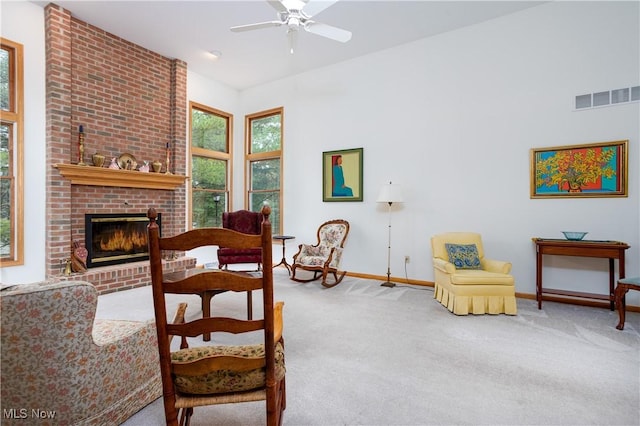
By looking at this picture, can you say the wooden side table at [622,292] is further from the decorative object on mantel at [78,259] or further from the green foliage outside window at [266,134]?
the decorative object on mantel at [78,259]

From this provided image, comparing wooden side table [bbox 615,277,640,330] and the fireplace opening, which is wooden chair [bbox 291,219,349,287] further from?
wooden side table [bbox 615,277,640,330]

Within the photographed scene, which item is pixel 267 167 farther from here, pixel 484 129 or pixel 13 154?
pixel 484 129

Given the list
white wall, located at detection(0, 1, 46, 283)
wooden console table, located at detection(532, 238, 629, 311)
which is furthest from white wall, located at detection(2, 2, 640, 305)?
wooden console table, located at detection(532, 238, 629, 311)

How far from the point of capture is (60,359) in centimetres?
130

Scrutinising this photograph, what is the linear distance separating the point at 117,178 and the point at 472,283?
189 inches

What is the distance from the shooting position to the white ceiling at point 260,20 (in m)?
3.86

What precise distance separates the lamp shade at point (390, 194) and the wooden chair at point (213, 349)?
3514 millimetres

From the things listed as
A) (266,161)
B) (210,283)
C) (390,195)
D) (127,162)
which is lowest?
(210,283)

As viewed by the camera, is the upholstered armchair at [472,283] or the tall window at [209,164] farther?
the tall window at [209,164]

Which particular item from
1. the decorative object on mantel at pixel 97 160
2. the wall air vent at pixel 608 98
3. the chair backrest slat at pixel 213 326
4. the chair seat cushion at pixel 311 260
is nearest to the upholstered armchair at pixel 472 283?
the chair seat cushion at pixel 311 260

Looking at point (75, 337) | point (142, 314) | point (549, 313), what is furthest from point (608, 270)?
point (142, 314)

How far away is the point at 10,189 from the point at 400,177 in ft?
16.5

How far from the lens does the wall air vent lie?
11.3ft

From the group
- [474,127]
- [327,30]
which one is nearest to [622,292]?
[474,127]
